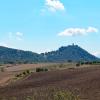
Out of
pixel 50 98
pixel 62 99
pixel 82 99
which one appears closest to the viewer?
pixel 62 99

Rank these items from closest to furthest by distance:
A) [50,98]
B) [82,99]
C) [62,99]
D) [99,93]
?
1. [62,99]
2. [50,98]
3. [82,99]
4. [99,93]

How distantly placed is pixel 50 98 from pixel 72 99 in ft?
13.1

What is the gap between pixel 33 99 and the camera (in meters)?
34.3

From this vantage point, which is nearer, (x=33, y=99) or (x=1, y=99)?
(x=33, y=99)

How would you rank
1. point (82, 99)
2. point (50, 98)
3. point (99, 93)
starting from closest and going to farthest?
point (50, 98), point (82, 99), point (99, 93)

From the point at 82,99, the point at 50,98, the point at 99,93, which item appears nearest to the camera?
the point at 50,98

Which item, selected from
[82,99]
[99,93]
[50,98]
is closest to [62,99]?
[50,98]

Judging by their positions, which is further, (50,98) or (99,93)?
(99,93)

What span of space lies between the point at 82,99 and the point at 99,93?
487cm

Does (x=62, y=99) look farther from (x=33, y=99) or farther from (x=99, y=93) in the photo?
(x=99, y=93)

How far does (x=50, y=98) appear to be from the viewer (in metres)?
34.1

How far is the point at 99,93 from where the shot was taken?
4222 cm

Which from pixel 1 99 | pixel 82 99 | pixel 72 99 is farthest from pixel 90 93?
pixel 72 99

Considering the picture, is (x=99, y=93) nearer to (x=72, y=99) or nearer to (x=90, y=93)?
(x=90, y=93)
